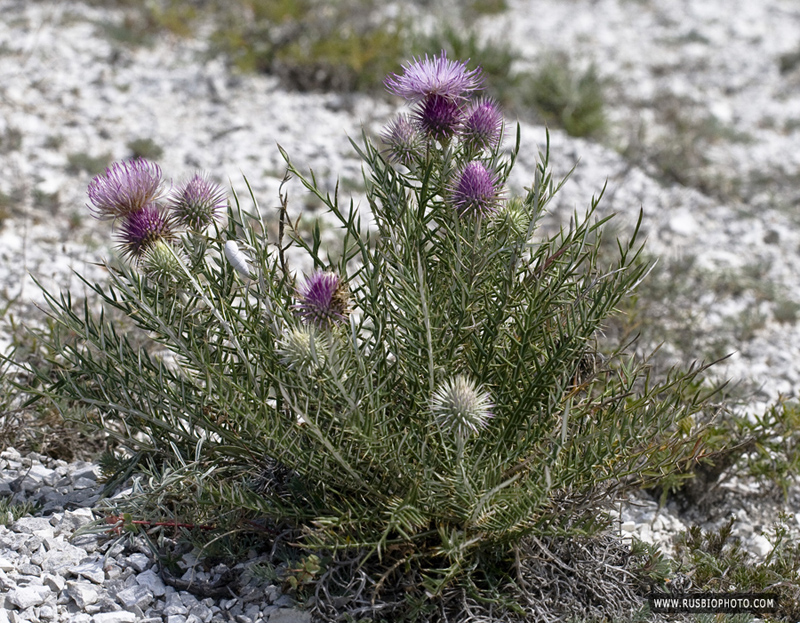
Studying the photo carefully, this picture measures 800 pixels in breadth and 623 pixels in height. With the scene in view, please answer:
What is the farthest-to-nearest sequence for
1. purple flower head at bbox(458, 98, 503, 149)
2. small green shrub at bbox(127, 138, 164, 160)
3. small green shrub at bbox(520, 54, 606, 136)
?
small green shrub at bbox(520, 54, 606, 136), small green shrub at bbox(127, 138, 164, 160), purple flower head at bbox(458, 98, 503, 149)

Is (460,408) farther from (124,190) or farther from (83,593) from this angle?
(83,593)

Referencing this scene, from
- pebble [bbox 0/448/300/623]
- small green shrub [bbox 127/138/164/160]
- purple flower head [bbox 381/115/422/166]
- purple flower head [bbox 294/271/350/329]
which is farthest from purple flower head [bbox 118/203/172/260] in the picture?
small green shrub [bbox 127/138/164/160]

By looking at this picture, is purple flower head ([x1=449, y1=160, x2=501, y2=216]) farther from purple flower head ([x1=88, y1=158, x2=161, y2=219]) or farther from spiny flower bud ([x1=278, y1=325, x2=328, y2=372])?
purple flower head ([x1=88, y1=158, x2=161, y2=219])

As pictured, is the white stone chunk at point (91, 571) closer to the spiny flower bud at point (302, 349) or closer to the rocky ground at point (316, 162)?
the rocky ground at point (316, 162)

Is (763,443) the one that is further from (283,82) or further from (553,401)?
(283,82)

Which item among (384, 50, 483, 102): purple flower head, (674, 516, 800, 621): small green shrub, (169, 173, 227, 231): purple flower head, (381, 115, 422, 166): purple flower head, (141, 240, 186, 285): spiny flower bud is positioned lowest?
(674, 516, 800, 621): small green shrub

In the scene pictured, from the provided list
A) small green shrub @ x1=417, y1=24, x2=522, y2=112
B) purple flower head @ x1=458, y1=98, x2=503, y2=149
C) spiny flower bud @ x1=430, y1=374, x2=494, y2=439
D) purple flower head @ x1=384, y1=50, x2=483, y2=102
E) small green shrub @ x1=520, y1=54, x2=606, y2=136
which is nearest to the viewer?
spiny flower bud @ x1=430, y1=374, x2=494, y2=439

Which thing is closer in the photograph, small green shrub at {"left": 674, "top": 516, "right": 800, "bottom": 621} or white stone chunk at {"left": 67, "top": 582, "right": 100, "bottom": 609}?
white stone chunk at {"left": 67, "top": 582, "right": 100, "bottom": 609}

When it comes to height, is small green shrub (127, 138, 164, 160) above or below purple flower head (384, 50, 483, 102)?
below

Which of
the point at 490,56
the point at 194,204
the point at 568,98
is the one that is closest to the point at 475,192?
the point at 194,204
